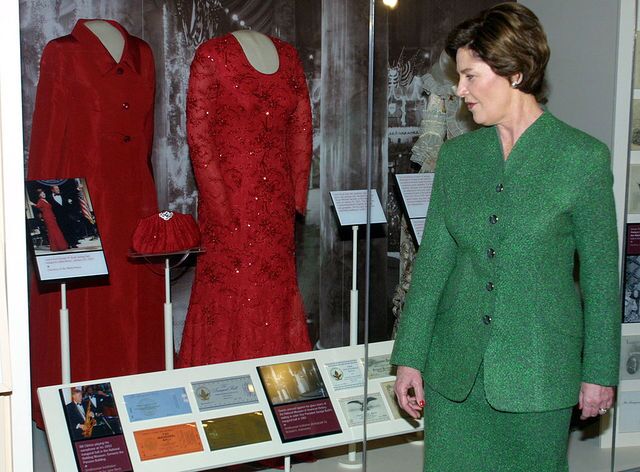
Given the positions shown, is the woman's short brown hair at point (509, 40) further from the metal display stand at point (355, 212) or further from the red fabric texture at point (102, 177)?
the red fabric texture at point (102, 177)

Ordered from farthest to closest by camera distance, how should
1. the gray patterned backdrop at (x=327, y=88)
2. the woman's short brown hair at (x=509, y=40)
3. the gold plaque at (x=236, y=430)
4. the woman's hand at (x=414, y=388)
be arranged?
1. the gold plaque at (x=236, y=430)
2. the gray patterned backdrop at (x=327, y=88)
3. the woman's hand at (x=414, y=388)
4. the woman's short brown hair at (x=509, y=40)

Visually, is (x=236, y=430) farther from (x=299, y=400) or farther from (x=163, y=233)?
(x=163, y=233)

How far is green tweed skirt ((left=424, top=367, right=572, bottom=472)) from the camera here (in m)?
2.41

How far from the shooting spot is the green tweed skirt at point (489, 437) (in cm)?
241

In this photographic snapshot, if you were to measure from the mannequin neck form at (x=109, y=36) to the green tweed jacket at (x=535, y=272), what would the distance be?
1.41 meters

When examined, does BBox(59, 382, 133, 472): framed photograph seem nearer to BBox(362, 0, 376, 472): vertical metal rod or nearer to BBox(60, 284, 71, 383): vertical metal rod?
BBox(60, 284, 71, 383): vertical metal rod

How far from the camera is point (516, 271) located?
236 centimetres

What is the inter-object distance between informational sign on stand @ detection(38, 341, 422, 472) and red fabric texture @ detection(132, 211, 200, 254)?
468mm

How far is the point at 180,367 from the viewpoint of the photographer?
3.43m

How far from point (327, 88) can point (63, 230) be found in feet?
3.76

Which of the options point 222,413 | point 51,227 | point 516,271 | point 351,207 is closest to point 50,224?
point 51,227

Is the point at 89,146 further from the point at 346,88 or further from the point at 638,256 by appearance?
the point at 638,256

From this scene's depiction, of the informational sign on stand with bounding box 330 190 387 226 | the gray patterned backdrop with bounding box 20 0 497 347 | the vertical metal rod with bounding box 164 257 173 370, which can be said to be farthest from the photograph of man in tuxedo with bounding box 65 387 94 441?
the informational sign on stand with bounding box 330 190 387 226

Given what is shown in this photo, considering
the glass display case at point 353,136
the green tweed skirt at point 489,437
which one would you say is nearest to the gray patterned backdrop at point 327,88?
the glass display case at point 353,136
